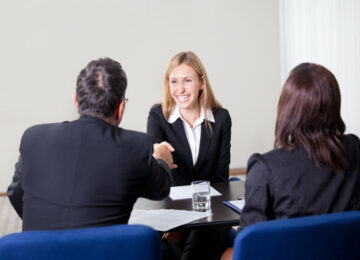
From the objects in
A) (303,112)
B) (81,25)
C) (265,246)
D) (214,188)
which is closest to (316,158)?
(303,112)

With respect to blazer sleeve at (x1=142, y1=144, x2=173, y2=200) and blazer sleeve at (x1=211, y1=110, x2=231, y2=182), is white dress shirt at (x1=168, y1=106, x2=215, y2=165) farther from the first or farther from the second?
blazer sleeve at (x1=142, y1=144, x2=173, y2=200)

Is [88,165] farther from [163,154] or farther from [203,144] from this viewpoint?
[203,144]

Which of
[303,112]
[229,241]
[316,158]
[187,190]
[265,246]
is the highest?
[303,112]

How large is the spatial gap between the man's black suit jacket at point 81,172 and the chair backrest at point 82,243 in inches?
8.4

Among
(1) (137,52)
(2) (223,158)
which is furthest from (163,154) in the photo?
(1) (137,52)

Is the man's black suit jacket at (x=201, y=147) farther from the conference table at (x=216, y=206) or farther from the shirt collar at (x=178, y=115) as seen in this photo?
the conference table at (x=216, y=206)

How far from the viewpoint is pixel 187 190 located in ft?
7.38

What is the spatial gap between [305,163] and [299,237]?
11.0 inches

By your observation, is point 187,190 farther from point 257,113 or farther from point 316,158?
point 257,113

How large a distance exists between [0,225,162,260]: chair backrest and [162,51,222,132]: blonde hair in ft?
5.34

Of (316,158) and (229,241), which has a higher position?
(316,158)

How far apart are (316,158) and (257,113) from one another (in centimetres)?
444

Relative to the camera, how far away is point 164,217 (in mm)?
1790

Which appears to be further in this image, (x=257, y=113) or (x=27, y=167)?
(x=257, y=113)
